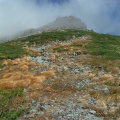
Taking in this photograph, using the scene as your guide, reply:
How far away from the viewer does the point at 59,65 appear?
38.1 meters

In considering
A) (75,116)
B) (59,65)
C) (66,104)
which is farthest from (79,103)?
(59,65)

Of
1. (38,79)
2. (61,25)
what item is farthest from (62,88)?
(61,25)

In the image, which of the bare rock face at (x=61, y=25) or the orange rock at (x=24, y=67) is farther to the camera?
the bare rock face at (x=61, y=25)

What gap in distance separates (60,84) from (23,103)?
244 inches

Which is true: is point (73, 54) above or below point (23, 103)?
above

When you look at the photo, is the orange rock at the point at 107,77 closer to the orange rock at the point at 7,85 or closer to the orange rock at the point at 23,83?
the orange rock at the point at 23,83

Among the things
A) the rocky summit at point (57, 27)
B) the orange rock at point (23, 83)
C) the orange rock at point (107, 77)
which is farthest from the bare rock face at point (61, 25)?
the orange rock at point (23, 83)

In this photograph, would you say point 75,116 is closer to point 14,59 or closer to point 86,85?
point 86,85

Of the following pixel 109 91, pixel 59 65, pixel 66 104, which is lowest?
pixel 66 104

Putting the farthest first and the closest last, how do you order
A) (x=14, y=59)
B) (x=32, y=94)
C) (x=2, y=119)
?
(x=14, y=59) → (x=32, y=94) → (x=2, y=119)

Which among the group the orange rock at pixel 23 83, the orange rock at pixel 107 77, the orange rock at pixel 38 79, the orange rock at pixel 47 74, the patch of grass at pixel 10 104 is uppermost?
the orange rock at pixel 107 77

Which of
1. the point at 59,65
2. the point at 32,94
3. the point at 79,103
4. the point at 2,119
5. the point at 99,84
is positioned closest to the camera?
the point at 2,119

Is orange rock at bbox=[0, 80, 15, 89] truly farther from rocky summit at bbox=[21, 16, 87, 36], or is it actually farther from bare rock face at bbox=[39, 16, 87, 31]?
bare rock face at bbox=[39, 16, 87, 31]

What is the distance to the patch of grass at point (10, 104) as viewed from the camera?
67.3ft
